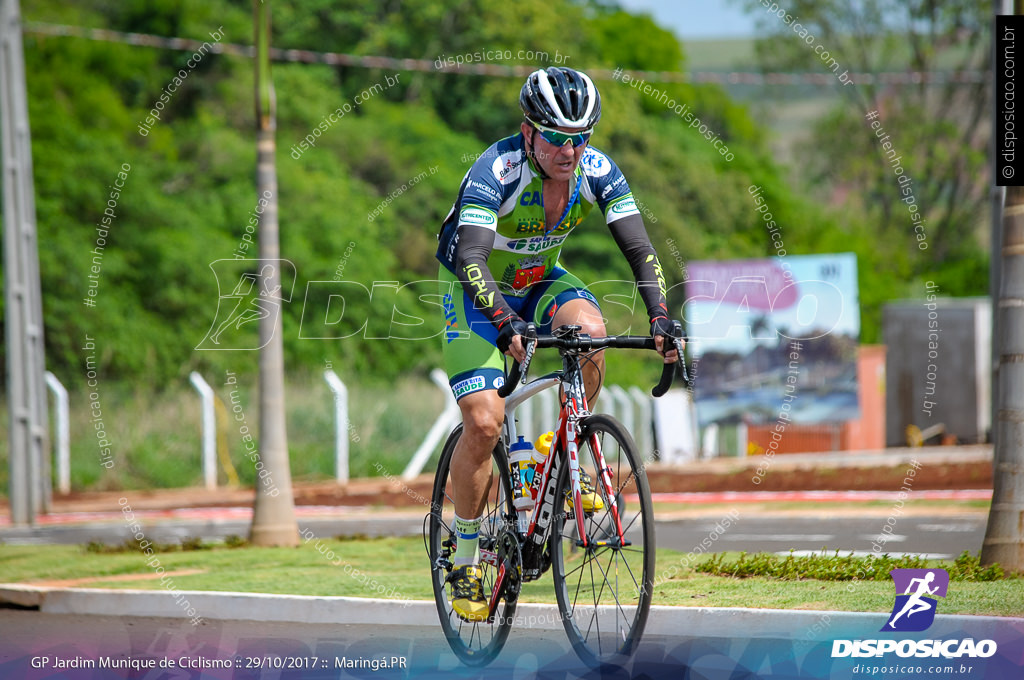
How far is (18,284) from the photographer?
14570mm

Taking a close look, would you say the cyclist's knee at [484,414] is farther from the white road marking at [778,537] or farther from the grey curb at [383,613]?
the white road marking at [778,537]

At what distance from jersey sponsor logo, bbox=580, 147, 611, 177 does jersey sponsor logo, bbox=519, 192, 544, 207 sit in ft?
0.80

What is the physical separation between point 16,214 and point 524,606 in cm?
1038

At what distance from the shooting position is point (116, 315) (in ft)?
86.5

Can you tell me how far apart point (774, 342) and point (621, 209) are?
1825cm

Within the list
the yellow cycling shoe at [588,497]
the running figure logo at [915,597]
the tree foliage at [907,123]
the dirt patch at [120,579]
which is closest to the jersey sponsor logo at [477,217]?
the yellow cycling shoe at [588,497]

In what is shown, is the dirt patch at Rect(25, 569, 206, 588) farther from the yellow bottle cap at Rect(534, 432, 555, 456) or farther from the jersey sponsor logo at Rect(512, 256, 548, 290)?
the yellow bottle cap at Rect(534, 432, 555, 456)

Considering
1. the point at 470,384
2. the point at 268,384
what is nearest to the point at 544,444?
the point at 470,384

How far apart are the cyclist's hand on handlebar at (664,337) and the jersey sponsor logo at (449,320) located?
3.52ft

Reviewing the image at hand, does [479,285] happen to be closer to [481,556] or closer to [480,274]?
[480,274]

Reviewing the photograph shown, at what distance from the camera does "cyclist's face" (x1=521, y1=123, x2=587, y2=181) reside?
5.41 meters

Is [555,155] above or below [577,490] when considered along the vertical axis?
above

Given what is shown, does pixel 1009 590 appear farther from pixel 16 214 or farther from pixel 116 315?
pixel 116 315

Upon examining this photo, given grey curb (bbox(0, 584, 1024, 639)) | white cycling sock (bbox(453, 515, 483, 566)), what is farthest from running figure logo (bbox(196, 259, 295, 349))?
white cycling sock (bbox(453, 515, 483, 566))
